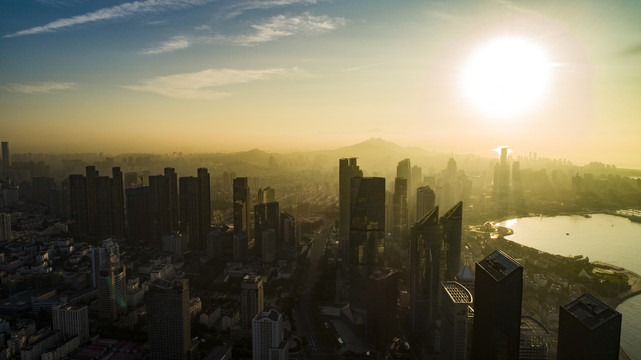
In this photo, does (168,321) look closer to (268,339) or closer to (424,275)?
(268,339)

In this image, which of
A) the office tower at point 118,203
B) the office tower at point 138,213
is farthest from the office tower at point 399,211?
the office tower at point 118,203

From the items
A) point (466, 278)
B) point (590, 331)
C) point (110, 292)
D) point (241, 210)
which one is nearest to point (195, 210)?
point (241, 210)

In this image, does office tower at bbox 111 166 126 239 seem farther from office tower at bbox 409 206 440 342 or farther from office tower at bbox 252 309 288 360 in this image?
office tower at bbox 409 206 440 342

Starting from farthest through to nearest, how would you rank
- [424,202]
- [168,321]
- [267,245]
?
[267,245], [424,202], [168,321]

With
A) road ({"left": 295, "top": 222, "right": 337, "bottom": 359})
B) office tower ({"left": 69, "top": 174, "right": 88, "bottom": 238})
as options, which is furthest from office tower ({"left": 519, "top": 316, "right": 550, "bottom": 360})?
office tower ({"left": 69, "top": 174, "right": 88, "bottom": 238})

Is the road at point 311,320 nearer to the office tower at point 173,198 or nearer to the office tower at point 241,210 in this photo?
the office tower at point 241,210

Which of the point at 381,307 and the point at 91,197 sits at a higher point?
the point at 91,197
